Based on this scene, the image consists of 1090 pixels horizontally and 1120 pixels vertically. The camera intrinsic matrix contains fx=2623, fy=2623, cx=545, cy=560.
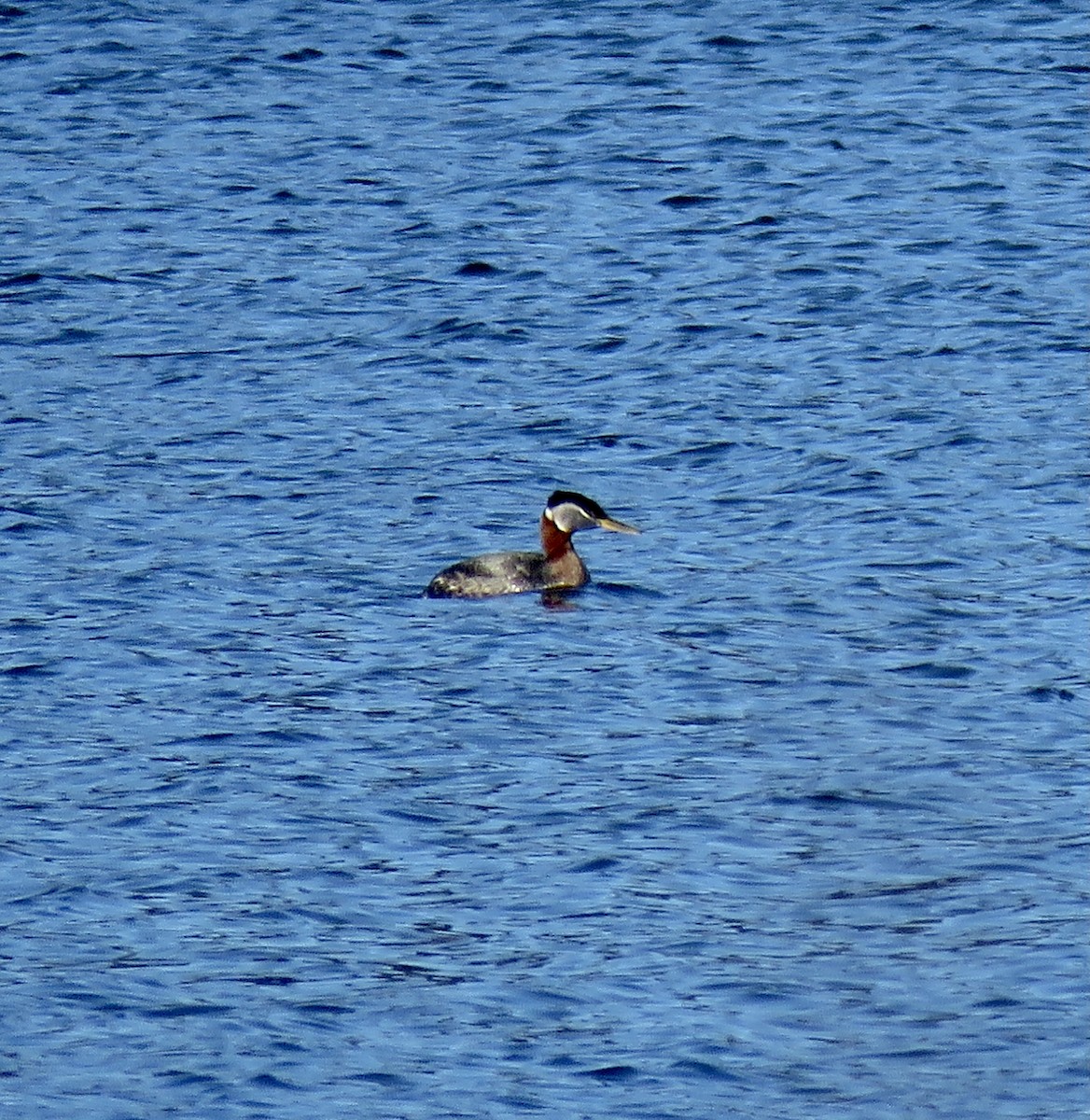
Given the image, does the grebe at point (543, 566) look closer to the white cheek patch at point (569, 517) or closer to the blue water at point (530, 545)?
the white cheek patch at point (569, 517)

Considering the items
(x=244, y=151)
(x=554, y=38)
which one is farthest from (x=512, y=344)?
(x=554, y=38)

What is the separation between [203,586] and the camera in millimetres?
15008

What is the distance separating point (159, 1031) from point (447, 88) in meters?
18.7

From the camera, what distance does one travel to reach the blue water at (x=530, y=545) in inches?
383

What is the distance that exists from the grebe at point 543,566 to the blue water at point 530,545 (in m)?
0.20

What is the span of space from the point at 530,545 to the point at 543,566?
1197mm

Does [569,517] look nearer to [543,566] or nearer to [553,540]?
[553,540]

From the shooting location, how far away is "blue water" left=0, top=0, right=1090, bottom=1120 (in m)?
9.72

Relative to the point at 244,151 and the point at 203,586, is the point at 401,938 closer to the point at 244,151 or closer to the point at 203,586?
the point at 203,586

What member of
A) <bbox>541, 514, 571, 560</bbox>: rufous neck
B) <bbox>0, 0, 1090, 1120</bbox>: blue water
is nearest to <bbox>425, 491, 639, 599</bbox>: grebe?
<bbox>541, 514, 571, 560</bbox>: rufous neck

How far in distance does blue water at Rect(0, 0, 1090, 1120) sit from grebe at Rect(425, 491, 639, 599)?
0.20 m

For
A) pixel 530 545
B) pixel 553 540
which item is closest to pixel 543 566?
pixel 553 540

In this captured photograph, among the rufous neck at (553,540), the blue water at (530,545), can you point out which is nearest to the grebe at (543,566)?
the rufous neck at (553,540)

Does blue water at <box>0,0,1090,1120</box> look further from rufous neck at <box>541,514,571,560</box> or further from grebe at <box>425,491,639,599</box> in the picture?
rufous neck at <box>541,514,571,560</box>
